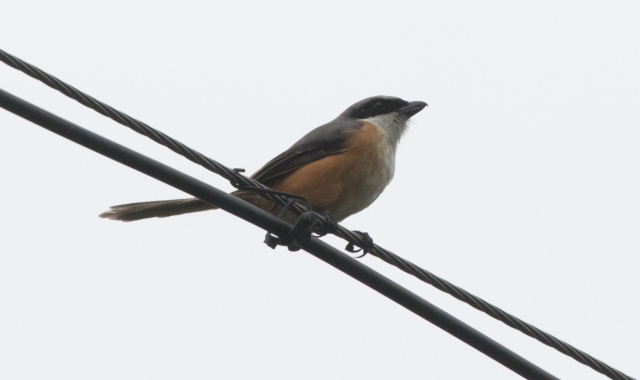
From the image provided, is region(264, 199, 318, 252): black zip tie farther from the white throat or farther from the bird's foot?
the white throat

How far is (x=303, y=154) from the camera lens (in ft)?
22.7

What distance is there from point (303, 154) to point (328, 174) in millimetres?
411

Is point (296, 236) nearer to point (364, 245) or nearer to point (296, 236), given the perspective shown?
point (296, 236)

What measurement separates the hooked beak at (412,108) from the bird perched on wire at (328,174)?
0.57 metres

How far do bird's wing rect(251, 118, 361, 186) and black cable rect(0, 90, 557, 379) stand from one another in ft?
8.78

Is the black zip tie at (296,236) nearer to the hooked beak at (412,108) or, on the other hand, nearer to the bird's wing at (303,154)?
the bird's wing at (303,154)

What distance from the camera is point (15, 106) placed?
3273mm

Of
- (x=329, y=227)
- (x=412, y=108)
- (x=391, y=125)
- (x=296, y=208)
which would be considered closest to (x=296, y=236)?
(x=296, y=208)

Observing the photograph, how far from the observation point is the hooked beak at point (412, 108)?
26.5 feet

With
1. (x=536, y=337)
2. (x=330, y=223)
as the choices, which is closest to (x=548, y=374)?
(x=536, y=337)

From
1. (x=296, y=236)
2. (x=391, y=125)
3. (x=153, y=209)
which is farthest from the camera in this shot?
Answer: (x=391, y=125)

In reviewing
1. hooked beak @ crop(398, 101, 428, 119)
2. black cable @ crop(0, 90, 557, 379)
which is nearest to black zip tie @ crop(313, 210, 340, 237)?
black cable @ crop(0, 90, 557, 379)

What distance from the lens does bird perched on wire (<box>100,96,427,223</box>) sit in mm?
6598

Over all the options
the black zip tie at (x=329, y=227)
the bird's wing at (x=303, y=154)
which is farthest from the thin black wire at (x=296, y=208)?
the bird's wing at (x=303, y=154)
